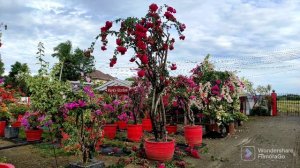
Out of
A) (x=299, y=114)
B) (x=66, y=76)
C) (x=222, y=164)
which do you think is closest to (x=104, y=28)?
(x=222, y=164)

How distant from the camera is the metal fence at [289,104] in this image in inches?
844

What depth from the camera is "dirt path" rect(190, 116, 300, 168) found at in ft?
23.4

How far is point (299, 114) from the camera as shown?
66.9 ft

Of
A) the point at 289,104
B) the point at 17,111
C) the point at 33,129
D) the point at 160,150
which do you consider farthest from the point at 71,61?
the point at 160,150

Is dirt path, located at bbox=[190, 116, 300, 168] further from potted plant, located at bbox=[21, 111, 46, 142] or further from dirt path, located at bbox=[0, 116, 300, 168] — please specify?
potted plant, located at bbox=[21, 111, 46, 142]

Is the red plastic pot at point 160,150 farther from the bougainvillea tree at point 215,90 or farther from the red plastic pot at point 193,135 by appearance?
the bougainvillea tree at point 215,90

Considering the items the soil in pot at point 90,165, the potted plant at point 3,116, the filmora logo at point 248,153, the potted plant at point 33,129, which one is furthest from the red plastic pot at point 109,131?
the filmora logo at point 248,153

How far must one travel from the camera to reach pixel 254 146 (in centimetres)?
927

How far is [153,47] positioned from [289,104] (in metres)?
18.5

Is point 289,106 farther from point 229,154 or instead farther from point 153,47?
point 153,47

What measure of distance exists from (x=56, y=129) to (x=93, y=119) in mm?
815

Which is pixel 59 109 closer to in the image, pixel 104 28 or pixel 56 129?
pixel 56 129

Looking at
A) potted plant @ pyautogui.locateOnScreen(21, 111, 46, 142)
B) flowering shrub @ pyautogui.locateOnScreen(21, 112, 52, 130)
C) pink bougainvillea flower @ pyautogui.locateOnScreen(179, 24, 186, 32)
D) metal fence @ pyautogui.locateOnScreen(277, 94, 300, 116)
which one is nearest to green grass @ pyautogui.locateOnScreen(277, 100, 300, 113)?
metal fence @ pyautogui.locateOnScreen(277, 94, 300, 116)

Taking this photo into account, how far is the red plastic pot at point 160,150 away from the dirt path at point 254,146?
700 mm
